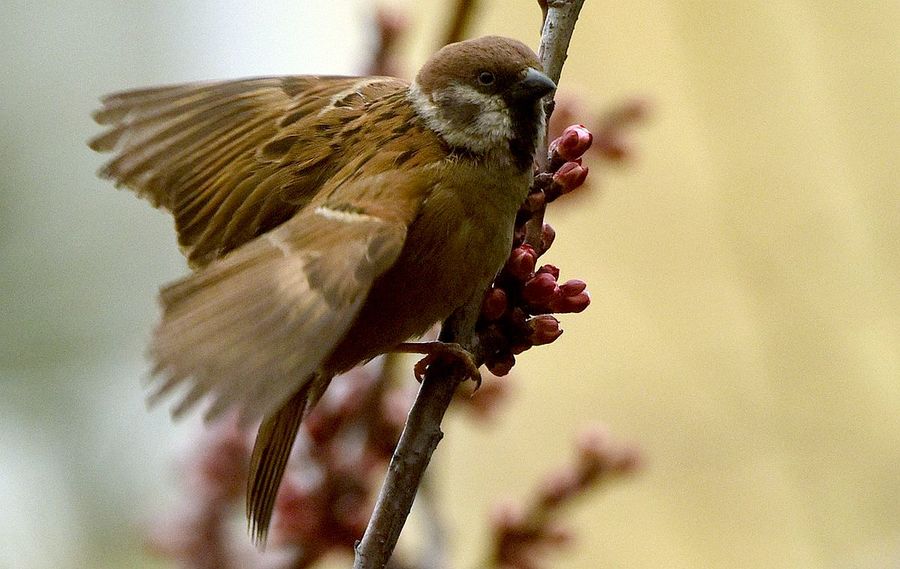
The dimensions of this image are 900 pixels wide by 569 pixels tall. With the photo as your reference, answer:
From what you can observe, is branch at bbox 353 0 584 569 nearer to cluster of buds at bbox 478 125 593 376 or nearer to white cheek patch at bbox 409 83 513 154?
cluster of buds at bbox 478 125 593 376

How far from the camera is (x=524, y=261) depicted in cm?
195

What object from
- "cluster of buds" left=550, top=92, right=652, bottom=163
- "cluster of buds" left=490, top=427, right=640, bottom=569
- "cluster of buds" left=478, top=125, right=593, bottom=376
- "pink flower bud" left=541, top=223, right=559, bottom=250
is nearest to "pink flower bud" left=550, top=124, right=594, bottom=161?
"cluster of buds" left=478, top=125, right=593, bottom=376

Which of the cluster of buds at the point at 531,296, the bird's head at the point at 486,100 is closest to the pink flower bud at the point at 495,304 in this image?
the cluster of buds at the point at 531,296

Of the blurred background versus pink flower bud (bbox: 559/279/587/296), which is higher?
pink flower bud (bbox: 559/279/587/296)

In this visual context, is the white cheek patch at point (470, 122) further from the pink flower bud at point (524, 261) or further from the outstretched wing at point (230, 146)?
the pink flower bud at point (524, 261)

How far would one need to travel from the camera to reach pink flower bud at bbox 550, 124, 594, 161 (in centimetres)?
199

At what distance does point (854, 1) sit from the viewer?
490 cm

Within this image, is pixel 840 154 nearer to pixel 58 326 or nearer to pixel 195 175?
pixel 195 175

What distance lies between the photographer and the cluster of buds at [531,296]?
6.34ft

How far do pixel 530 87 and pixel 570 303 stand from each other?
44 centimetres

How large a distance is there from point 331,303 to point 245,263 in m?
0.29

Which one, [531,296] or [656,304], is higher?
[531,296]

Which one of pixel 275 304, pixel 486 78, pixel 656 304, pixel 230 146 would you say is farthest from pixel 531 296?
pixel 656 304

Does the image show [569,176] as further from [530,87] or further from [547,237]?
[530,87]
